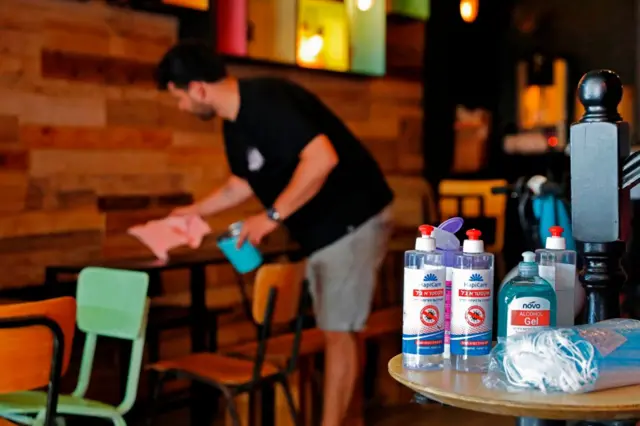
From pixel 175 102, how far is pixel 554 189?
2.01 m

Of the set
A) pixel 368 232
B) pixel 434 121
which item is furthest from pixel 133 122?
pixel 434 121

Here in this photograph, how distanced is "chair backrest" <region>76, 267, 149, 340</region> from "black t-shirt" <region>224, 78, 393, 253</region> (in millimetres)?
763

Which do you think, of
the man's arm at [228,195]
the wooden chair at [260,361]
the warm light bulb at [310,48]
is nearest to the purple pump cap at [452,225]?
the wooden chair at [260,361]

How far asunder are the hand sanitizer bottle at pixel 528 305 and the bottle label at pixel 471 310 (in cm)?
3

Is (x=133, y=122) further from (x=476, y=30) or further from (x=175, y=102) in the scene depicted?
(x=476, y=30)

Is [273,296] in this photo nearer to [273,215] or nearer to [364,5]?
[273,215]

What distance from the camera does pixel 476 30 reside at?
803 cm

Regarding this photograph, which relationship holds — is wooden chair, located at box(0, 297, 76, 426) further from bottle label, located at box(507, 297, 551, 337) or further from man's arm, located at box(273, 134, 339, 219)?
bottle label, located at box(507, 297, 551, 337)

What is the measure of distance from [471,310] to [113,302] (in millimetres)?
1452

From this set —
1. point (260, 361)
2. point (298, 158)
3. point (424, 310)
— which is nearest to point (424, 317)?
point (424, 310)

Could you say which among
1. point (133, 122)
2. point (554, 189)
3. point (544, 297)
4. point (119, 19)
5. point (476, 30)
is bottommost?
point (544, 297)

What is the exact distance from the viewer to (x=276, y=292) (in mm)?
2854

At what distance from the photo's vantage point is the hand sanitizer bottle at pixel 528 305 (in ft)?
4.56

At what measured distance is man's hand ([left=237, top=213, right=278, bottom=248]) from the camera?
2.93 metres
